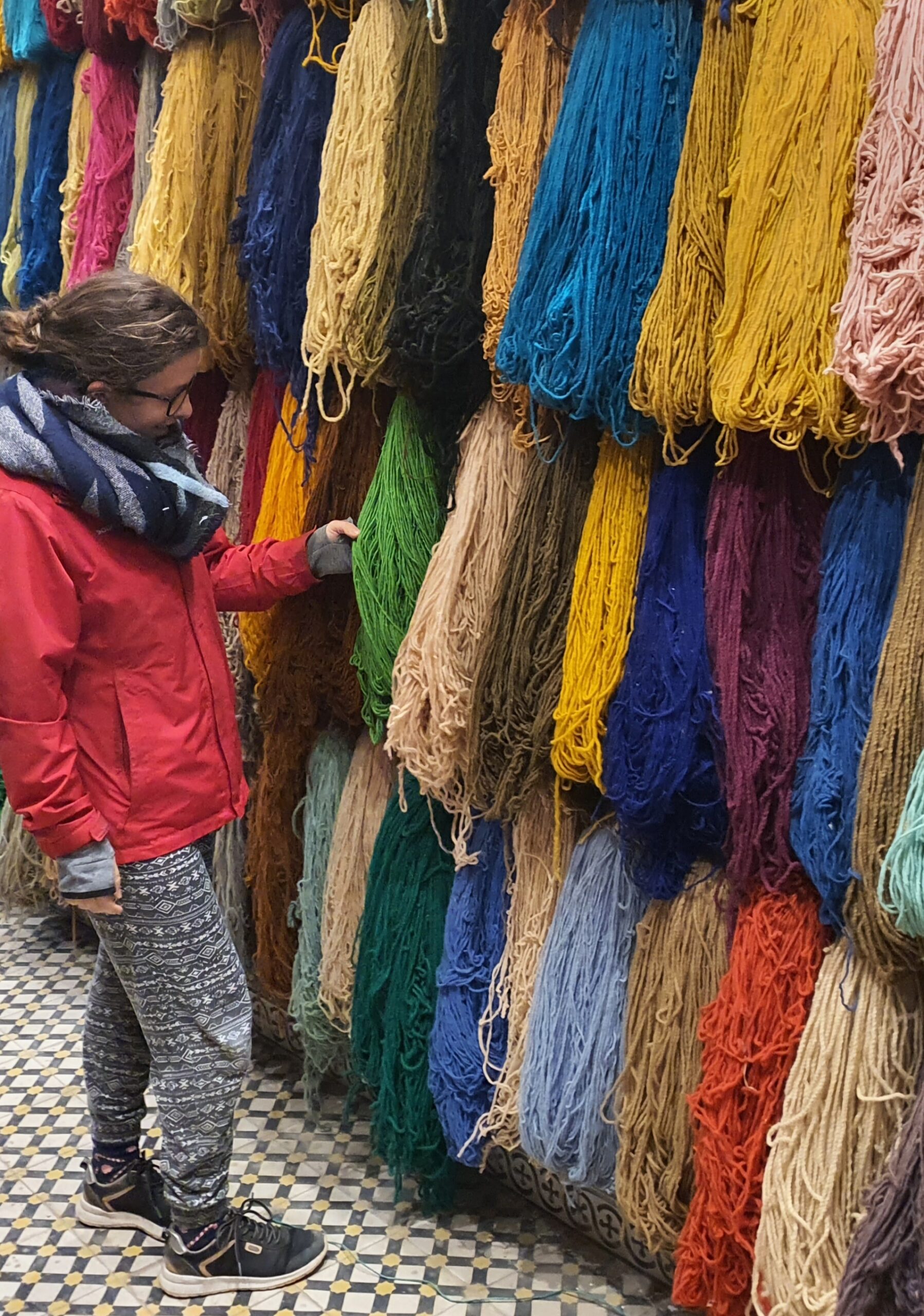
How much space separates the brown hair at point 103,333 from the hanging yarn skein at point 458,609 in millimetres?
384

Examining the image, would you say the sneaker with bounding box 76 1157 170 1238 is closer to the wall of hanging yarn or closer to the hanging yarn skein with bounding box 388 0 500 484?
the wall of hanging yarn

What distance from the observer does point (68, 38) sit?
88.7 inches

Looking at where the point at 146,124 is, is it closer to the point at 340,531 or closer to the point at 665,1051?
the point at 340,531

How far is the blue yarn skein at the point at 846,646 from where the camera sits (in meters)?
1.27

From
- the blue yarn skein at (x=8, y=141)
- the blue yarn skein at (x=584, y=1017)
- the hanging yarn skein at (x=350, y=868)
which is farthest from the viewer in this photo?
the blue yarn skein at (x=8, y=141)

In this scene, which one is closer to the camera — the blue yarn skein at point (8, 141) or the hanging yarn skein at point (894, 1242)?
the hanging yarn skein at point (894, 1242)

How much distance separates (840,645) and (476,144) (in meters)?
0.76

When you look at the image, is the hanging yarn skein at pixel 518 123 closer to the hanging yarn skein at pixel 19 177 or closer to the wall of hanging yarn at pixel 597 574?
the wall of hanging yarn at pixel 597 574

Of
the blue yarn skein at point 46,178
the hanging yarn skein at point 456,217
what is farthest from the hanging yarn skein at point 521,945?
the blue yarn skein at point 46,178

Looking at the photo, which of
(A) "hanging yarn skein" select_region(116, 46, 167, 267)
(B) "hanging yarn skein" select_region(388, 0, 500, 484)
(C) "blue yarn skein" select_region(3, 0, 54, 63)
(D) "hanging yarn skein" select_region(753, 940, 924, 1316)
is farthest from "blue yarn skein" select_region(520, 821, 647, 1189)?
(C) "blue yarn skein" select_region(3, 0, 54, 63)

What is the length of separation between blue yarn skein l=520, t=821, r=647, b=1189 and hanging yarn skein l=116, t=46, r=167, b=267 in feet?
4.12

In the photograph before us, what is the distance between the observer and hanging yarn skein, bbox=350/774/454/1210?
5.84 ft

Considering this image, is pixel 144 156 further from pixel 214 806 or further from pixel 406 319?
pixel 214 806

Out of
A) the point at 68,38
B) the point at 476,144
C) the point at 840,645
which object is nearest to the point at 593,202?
the point at 476,144
